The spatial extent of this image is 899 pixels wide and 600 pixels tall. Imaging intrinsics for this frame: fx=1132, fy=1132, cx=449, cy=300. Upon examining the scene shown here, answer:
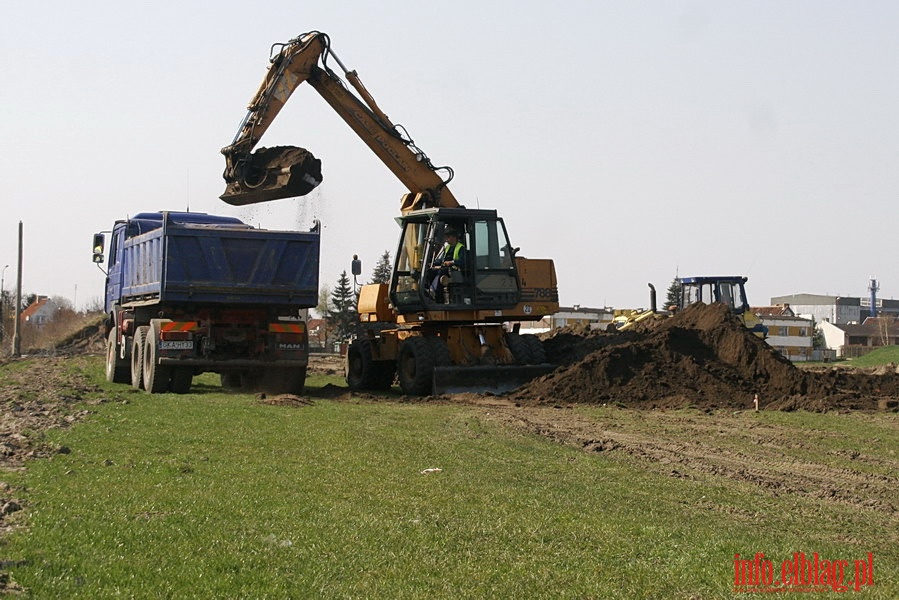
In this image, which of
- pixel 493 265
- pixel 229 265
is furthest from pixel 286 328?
pixel 493 265

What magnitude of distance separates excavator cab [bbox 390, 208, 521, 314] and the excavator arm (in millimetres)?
2909

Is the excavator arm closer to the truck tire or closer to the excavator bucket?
the excavator bucket

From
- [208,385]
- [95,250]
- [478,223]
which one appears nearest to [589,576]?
[478,223]

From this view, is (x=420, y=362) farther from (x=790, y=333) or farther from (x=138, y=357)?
(x=790, y=333)

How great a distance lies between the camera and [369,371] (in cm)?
2477

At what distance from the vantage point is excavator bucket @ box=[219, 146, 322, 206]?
24.2 metres

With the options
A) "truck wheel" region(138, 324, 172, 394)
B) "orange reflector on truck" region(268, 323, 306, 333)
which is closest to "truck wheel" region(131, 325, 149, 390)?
"truck wheel" region(138, 324, 172, 394)

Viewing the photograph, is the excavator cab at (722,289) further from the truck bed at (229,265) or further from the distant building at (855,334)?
the distant building at (855,334)

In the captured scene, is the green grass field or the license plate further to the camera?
the license plate

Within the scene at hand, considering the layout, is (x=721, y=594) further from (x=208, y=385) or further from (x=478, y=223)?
(x=208, y=385)

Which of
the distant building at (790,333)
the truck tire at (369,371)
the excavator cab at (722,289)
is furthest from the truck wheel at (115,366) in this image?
the distant building at (790,333)

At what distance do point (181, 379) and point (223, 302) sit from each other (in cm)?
191

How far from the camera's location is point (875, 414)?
1870 cm

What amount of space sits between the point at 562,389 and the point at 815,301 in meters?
152
